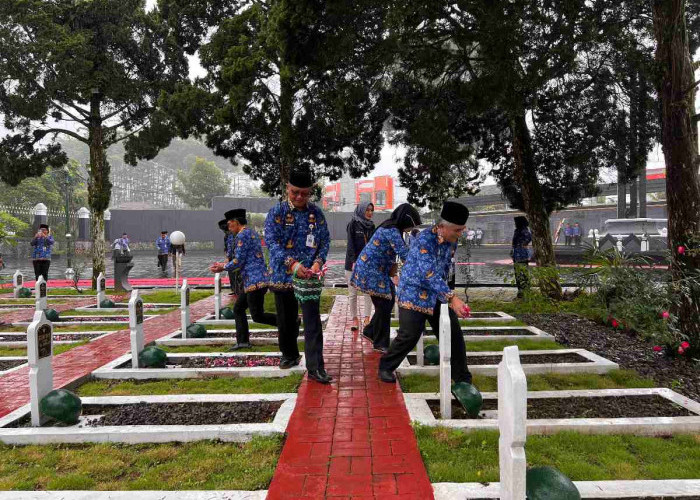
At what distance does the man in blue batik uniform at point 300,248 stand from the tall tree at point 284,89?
11.2ft

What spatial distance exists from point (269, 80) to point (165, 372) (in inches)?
290

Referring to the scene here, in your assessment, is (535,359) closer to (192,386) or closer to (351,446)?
(351,446)

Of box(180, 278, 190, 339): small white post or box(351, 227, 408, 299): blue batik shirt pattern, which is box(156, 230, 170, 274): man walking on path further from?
box(351, 227, 408, 299): blue batik shirt pattern

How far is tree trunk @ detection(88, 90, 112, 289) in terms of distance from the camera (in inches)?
523

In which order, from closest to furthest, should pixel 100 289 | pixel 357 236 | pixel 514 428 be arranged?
pixel 514 428 → pixel 357 236 → pixel 100 289

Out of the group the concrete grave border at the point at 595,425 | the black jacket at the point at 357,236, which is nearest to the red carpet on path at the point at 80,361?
the black jacket at the point at 357,236

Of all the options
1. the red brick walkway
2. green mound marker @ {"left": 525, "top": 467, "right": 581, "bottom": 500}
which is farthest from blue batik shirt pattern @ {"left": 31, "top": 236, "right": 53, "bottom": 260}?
green mound marker @ {"left": 525, "top": 467, "right": 581, "bottom": 500}

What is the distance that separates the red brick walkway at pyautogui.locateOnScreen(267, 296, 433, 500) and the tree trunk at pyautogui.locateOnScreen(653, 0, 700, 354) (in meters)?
3.58

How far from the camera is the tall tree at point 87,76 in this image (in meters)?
12.0

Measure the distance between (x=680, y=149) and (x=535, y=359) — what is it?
2.93m

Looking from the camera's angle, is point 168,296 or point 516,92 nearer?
point 516,92

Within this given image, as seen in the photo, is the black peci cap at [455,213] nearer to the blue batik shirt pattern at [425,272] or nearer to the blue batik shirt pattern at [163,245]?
the blue batik shirt pattern at [425,272]

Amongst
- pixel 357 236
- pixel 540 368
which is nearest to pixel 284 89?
pixel 357 236

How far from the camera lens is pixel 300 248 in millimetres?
4637
